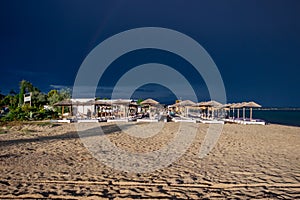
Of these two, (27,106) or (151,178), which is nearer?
(151,178)

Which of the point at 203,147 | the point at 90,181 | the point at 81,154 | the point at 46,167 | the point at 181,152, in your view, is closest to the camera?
the point at 90,181

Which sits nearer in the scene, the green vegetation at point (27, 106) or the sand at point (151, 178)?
the sand at point (151, 178)

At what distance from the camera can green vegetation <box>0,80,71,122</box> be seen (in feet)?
50.8

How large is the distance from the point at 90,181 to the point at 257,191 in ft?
7.93

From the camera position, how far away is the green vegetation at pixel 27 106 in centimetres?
1548

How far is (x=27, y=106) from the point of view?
64.0 ft

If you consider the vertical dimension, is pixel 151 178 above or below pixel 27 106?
below

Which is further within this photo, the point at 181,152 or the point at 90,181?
the point at 181,152

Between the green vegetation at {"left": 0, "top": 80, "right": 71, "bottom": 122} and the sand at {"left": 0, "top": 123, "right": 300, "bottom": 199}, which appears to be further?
the green vegetation at {"left": 0, "top": 80, "right": 71, "bottom": 122}

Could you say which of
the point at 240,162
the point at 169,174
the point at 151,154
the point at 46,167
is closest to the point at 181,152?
the point at 151,154

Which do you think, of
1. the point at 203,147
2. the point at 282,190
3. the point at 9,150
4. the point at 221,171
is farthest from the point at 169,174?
the point at 9,150

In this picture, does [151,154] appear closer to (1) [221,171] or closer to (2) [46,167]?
(1) [221,171]

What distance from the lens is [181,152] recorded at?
5852 mm

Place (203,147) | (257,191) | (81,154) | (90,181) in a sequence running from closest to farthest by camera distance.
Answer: (257,191)
(90,181)
(81,154)
(203,147)
